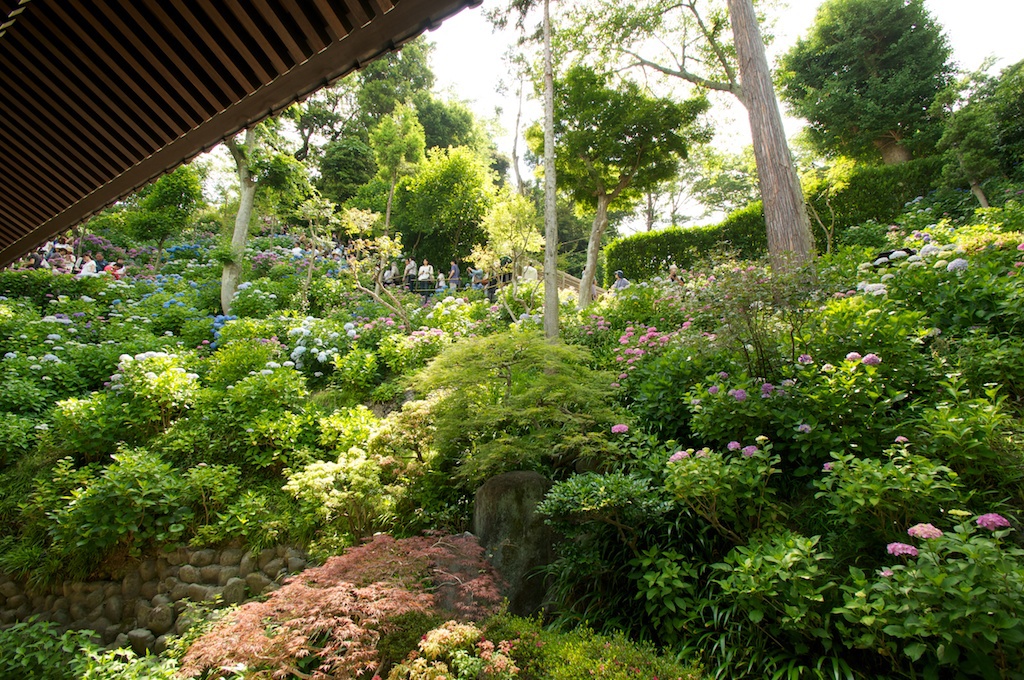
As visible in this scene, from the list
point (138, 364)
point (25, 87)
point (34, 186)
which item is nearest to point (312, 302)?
point (138, 364)

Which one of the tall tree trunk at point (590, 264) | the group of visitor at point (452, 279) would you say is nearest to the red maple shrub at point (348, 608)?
the group of visitor at point (452, 279)

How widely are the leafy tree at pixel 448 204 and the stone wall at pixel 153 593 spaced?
1297cm

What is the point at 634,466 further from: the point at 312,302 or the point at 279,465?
the point at 312,302

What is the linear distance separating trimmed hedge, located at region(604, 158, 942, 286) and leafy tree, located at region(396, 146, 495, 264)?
17.0 feet

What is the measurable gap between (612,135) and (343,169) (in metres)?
13.7

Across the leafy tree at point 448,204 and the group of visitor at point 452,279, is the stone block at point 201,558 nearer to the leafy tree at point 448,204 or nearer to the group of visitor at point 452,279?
the group of visitor at point 452,279

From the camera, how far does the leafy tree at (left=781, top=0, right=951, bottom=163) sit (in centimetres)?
1280

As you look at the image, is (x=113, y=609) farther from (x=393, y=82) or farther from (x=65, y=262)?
(x=393, y=82)

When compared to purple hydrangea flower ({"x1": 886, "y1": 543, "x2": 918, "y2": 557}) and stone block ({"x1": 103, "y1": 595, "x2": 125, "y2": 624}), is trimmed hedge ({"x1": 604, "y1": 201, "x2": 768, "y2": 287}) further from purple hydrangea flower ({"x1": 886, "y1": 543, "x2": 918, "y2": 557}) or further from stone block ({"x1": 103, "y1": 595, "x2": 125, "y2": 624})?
stone block ({"x1": 103, "y1": 595, "x2": 125, "y2": 624})

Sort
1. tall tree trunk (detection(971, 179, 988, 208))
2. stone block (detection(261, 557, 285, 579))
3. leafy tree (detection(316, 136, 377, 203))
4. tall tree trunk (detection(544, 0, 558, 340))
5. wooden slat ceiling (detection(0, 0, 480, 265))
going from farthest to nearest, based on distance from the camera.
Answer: leafy tree (detection(316, 136, 377, 203)) < tall tree trunk (detection(971, 179, 988, 208)) < tall tree trunk (detection(544, 0, 558, 340)) < stone block (detection(261, 557, 285, 579)) < wooden slat ceiling (detection(0, 0, 480, 265))

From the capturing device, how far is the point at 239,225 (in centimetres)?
1023

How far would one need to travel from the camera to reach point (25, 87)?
1.88 meters

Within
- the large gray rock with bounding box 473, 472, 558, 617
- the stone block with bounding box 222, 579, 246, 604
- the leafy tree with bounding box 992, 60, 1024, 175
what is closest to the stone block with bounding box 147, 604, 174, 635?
the stone block with bounding box 222, 579, 246, 604

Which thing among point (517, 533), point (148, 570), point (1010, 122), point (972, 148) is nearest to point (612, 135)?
point (972, 148)
